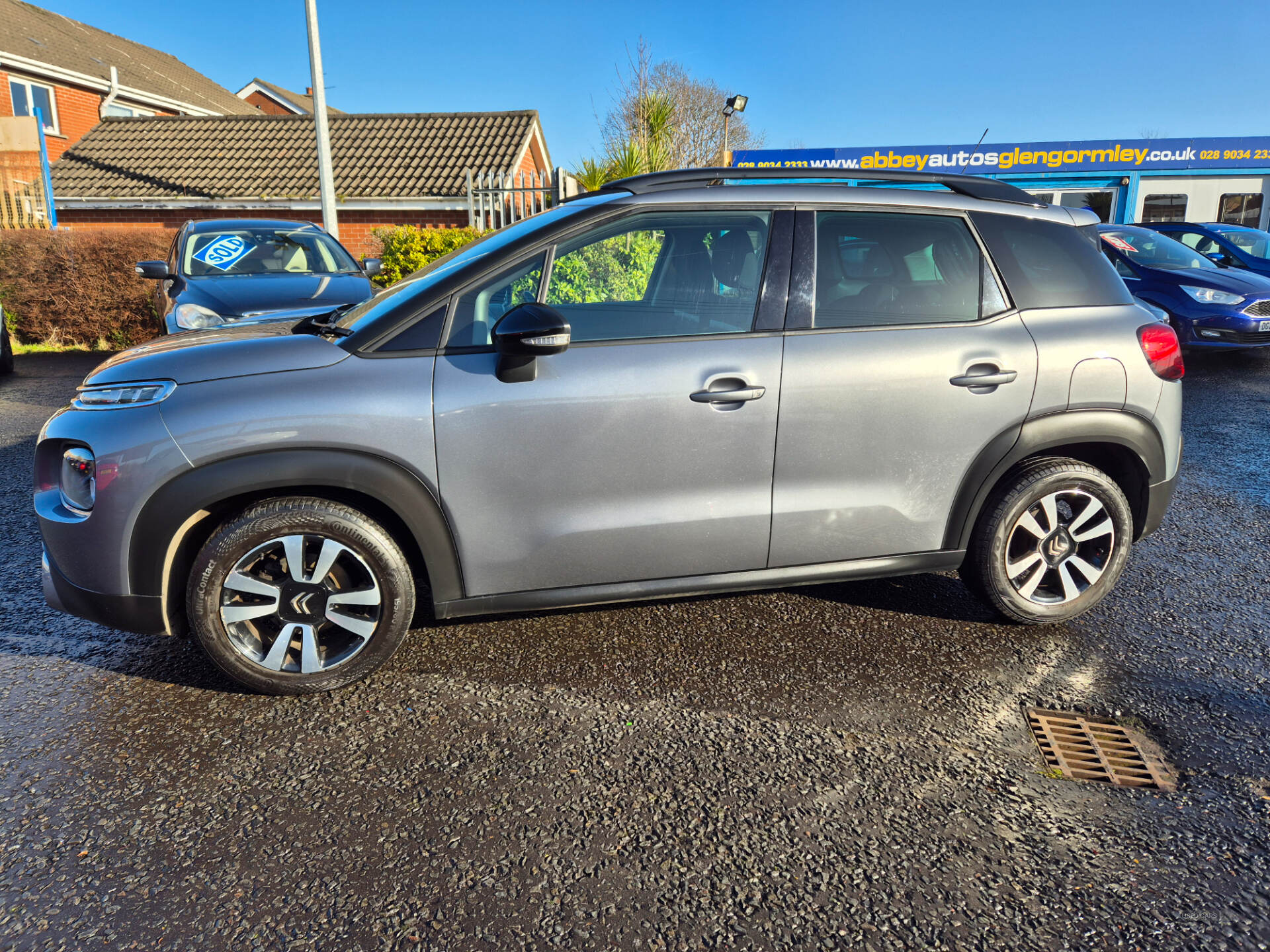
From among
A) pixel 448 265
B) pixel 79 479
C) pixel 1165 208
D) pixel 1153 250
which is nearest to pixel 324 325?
pixel 448 265

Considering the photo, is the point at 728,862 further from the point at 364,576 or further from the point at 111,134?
the point at 111,134

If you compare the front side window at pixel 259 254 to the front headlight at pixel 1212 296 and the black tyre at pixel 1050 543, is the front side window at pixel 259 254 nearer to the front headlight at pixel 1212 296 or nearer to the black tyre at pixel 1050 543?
the black tyre at pixel 1050 543

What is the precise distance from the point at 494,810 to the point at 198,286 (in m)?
6.79

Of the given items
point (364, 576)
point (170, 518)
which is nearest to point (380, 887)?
point (364, 576)

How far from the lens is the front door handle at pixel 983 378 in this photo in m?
3.32

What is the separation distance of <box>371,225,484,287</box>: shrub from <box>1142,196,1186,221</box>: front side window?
55.0ft

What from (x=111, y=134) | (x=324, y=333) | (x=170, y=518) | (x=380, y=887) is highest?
(x=111, y=134)

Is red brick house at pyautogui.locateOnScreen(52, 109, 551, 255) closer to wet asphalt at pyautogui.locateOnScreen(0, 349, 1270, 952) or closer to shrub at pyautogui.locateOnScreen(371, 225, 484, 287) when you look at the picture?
shrub at pyautogui.locateOnScreen(371, 225, 484, 287)

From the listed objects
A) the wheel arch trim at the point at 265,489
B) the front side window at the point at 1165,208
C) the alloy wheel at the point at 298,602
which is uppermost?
the front side window at the point at 1165,208

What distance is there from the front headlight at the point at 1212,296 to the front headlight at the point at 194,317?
10685 millimetres

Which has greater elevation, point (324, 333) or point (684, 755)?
point (324, 333)

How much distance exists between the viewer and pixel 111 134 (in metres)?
23.4

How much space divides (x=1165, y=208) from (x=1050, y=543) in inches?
864

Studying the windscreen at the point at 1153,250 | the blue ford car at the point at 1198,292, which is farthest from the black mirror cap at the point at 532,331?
the windscreen at the point at 1153,250
